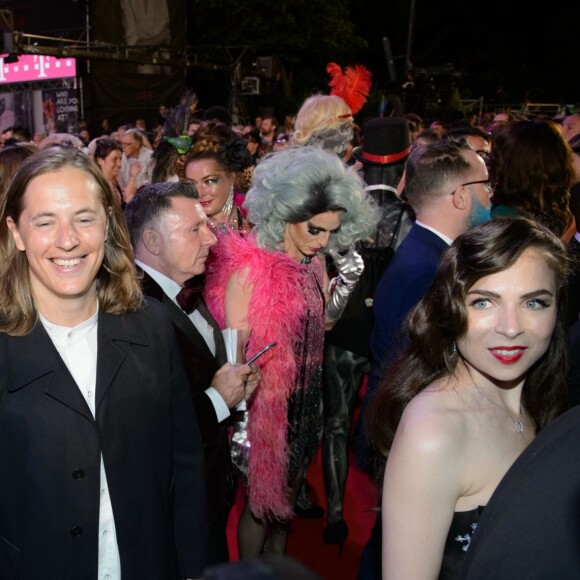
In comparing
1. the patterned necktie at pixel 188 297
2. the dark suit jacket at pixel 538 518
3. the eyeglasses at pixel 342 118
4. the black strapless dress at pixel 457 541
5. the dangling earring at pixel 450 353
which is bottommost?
the black strapless dress at pixel 457 541

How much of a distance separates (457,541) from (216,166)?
275cm

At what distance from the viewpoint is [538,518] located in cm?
79

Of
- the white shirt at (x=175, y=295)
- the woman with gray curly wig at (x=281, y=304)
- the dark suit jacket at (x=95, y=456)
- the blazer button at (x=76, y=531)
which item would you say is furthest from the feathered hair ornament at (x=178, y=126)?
the blazer button at (x=76, y=531)

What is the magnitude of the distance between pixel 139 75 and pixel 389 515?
712 inches

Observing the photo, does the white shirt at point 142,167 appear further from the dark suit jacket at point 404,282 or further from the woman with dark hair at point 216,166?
the dark suit jacket at point 404,282

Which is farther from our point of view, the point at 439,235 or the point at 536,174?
the point at 536,174

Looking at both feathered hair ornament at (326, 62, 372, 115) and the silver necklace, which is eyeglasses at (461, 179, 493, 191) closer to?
the silver necklace

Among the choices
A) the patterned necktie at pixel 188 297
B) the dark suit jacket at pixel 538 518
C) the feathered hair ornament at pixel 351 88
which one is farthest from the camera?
the feathered hair ornament at pixel 351 88

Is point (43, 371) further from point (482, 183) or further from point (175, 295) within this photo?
point (482, 183)

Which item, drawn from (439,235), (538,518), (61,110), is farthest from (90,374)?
(61,110)

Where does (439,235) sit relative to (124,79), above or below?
below

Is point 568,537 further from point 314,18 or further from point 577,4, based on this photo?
point 577,4

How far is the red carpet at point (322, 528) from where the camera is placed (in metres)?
3.40

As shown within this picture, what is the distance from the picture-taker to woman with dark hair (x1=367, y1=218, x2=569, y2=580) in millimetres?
1472
